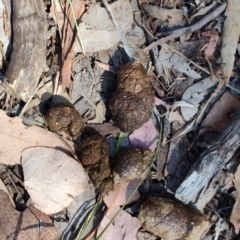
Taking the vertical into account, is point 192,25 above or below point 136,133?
above

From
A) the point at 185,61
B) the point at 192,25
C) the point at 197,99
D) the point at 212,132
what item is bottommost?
the point at 212,132

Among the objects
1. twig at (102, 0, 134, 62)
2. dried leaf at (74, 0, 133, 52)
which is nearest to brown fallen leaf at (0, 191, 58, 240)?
dried leaf at (74, 0, 133, 52)

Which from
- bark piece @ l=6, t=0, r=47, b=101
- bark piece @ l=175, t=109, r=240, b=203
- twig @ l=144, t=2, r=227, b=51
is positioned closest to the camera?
bark piece @ l=6, t=0, r=47, b=101

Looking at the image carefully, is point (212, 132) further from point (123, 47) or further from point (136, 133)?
point (123, 47)

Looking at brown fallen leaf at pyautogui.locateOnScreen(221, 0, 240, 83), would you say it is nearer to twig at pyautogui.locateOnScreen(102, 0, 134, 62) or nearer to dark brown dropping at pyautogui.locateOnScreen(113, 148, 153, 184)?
twig at pyautogui.locateOnScreen(102, 0, 134, 62)

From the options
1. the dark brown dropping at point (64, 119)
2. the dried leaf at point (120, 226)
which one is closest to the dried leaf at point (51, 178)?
the dark brown dropping at point (64, 119)

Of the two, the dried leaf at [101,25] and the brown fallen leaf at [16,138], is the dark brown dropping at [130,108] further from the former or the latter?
the brown fallen leaf at [16,138]

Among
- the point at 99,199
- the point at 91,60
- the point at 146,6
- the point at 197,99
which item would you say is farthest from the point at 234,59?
the point at 99,199
